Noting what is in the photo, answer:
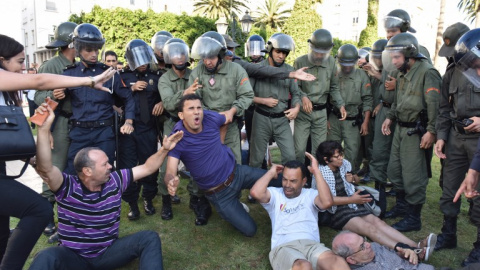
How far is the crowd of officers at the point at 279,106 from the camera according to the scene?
3.62 m

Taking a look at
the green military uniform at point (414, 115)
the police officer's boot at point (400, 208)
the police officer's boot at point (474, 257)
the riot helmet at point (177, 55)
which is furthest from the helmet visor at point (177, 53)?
the police officer's boot at point (474, 257)

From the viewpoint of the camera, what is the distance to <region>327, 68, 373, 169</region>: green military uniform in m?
5.32

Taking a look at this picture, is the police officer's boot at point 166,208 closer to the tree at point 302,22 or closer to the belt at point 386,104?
the belt at point 386,104

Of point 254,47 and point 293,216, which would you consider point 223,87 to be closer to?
point 293,216

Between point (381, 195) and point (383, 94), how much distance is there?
1354 millimetres

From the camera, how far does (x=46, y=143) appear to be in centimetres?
255

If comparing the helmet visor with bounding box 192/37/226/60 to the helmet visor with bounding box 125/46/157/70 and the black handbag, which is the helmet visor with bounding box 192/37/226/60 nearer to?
the helmet visor with bounding box 125/46/157/70

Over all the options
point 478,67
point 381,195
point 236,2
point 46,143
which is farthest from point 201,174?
point 236,2

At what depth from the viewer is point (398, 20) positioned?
16.9 feet

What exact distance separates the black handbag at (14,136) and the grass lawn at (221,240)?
1.51m

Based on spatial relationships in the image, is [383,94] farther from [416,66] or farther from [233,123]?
[233,123]

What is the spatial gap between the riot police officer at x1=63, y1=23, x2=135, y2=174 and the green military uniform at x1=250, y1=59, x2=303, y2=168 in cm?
162

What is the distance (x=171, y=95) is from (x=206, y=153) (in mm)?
968

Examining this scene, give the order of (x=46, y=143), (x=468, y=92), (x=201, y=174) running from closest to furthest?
(x=46, y=143) < (x=468, y=92) < (x=201, y=174)
